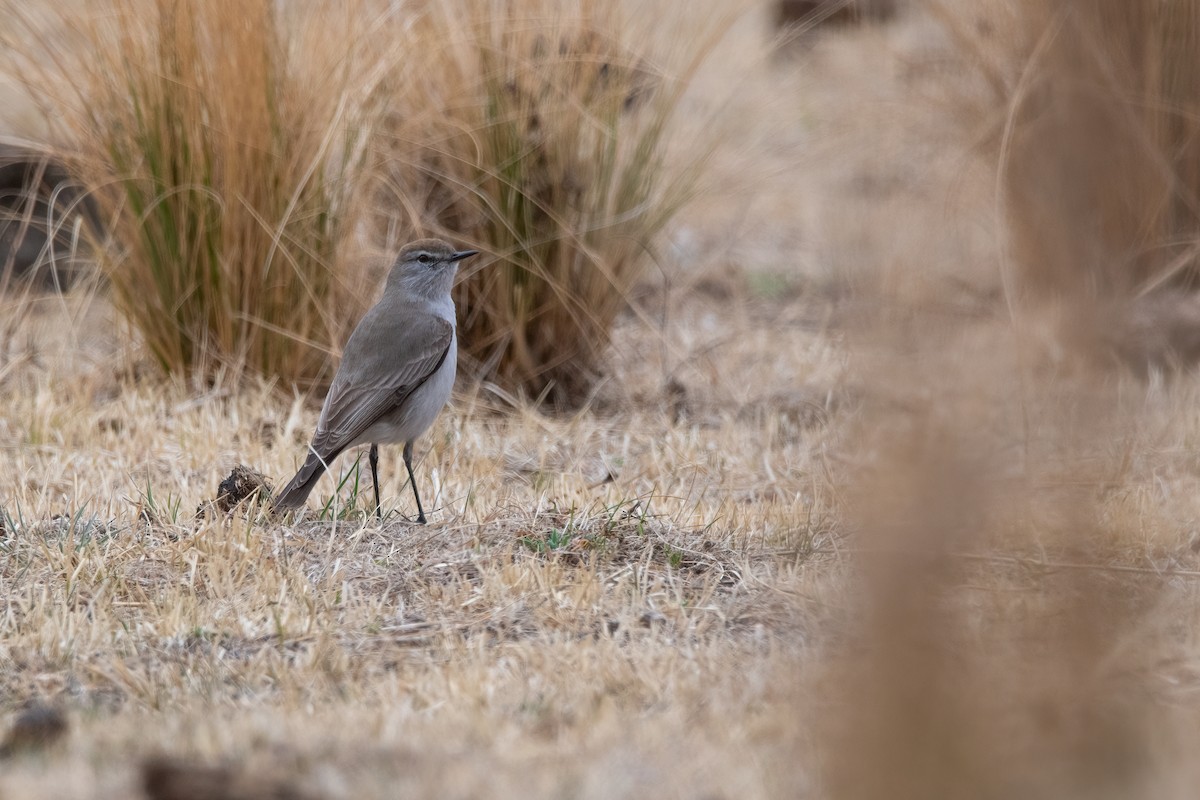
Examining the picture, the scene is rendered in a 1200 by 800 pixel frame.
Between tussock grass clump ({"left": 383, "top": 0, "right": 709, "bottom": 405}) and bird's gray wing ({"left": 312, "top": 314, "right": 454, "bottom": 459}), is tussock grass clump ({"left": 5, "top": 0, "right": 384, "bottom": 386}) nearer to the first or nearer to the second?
tussock grass clump ({"left": 383, "top": 0, "right": 709, "bottom": 405})

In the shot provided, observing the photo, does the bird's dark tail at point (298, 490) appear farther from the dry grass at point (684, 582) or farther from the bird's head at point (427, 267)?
the bird's head at point (427, 267)

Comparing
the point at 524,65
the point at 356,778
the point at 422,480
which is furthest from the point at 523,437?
the point at 356,778

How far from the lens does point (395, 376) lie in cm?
489

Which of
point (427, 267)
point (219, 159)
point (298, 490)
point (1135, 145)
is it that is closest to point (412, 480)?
point (298, 490)

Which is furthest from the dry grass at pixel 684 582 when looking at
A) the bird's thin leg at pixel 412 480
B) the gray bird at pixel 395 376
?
the gray bird at pixel 395 376

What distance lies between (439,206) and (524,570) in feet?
9.77

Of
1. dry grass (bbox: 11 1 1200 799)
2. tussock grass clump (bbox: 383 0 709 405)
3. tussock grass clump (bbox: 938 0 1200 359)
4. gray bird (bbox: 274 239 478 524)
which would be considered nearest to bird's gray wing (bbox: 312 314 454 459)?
gray bird (bbox: 274 239 478 524)

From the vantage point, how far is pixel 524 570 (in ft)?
12.6

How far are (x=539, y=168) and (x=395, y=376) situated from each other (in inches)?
66.2

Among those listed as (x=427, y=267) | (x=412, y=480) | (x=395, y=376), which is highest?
(x=427, y=267)

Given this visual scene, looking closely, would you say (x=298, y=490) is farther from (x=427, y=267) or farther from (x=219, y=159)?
(x=219, y=159)

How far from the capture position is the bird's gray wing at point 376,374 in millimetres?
4773

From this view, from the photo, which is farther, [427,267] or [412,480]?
[427,267]

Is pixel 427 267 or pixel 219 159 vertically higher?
pixel 219 159
